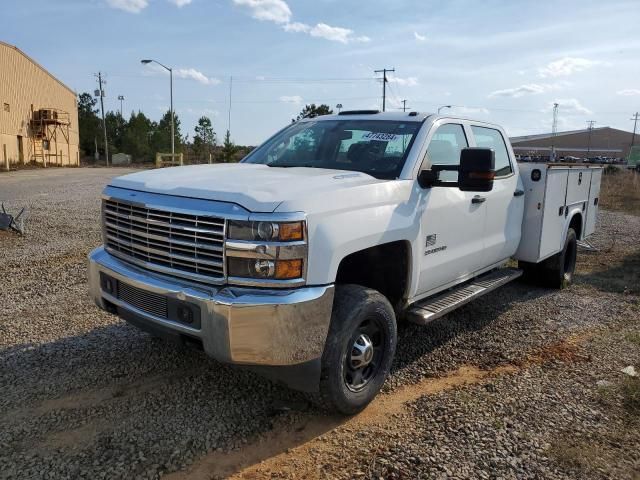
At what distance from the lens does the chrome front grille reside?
2910 mm

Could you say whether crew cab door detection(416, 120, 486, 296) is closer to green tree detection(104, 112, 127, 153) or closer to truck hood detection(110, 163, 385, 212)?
truck hood detection(110, 163, 385, 212)

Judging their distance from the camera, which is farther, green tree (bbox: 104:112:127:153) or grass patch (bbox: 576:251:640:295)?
green tree (bbox: 104:112:127:153)

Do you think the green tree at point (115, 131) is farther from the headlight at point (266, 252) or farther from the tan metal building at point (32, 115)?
the headlight at point (266, 252)

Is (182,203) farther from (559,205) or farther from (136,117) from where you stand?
(136,117)

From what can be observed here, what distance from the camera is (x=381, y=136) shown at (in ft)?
13.7

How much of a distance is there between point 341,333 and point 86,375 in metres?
2.01

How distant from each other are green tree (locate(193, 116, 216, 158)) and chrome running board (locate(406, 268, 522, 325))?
5744 centimetres

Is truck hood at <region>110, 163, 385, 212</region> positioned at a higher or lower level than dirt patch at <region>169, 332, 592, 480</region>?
higher

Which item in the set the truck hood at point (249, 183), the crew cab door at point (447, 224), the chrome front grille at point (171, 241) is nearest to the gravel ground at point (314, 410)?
the crew cab door at point (447, 224)

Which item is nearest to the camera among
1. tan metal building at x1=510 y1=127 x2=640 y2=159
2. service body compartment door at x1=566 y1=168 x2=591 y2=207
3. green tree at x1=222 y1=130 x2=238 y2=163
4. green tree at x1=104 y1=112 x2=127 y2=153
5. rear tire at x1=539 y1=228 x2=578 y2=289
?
service body compartment door at x1=566 y1=168 x2=591 y2=207

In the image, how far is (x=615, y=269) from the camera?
8.11 meters

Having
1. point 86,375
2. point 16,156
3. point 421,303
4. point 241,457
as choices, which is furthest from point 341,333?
point 16,156

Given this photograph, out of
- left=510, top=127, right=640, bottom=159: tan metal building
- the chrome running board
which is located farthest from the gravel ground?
left=510, top=127, right=640, bottom=159: tan metal building

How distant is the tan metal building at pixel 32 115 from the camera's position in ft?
129
